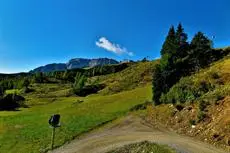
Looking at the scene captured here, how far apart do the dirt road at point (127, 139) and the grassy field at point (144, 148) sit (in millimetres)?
1328

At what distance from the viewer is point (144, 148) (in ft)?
123

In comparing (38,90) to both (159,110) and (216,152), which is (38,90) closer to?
(159,110)

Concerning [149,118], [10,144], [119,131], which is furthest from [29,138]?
[149,118]

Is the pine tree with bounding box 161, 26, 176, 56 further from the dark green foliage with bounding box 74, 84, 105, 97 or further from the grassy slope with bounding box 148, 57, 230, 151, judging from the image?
the grassy slope with bounding box 148, 57, 230, 151

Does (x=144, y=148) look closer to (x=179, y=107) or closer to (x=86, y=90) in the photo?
(x=179, y=107)

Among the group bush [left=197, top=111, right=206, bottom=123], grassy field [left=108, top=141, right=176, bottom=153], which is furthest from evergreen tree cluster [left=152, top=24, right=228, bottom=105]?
grassy field [left=108, top=141, right=176, bottom=153]

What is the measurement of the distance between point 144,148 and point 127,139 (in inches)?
339

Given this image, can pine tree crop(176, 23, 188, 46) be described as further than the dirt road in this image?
Yes

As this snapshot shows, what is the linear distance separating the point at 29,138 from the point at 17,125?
1483cm

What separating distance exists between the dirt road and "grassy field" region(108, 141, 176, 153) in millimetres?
1328

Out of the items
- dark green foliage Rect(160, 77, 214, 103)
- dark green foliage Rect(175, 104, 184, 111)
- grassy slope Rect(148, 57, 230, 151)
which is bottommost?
grassy slope Rect(148, 57, 230, 151)

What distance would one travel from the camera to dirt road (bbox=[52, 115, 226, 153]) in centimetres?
3856

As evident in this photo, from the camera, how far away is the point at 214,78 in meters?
77.6

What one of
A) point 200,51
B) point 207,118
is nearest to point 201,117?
point 207,118
